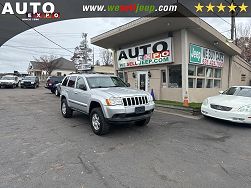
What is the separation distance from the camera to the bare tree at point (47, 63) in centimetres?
5217

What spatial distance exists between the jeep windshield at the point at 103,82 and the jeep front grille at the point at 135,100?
143cm

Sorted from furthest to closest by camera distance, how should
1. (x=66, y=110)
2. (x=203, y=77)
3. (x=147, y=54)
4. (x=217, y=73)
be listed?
(x=217, y=73)
(x=147, y=54)
(x=203, y=77)
(x=66, y=110)

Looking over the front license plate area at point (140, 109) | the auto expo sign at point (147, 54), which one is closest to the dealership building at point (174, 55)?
the auto expo sign at point (147, 54)

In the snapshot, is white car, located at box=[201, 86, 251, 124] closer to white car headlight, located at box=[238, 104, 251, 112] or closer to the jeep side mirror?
white car headlight, located at box=[238, 104, 251, 112]

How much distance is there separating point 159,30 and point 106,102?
25.2 ft

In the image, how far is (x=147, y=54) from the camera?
12.5 m

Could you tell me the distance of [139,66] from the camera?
13297mm

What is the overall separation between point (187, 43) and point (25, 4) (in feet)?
35.0

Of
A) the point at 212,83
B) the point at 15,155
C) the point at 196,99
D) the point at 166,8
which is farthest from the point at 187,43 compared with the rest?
the point at 15,155

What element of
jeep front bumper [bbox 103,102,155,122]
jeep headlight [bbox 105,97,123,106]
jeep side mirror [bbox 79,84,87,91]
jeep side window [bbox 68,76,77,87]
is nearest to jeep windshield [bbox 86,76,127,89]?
jeep side mirror [bbox 79,84,87,91]

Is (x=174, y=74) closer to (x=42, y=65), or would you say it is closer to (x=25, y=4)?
(x=25, y=4)

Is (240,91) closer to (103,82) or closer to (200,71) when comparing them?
(200,71)

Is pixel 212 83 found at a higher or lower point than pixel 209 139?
higher
